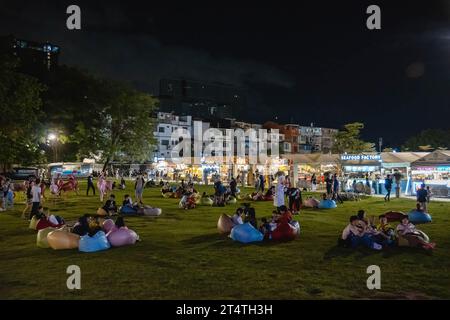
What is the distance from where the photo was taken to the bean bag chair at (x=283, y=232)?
13.4 m

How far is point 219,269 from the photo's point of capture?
9906 millimetres

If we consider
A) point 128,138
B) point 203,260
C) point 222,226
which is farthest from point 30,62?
point 203,260

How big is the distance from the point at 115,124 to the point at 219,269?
164ft

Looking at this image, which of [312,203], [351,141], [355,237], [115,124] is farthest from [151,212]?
[351,141]

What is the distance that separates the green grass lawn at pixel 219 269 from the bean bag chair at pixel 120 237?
1.21 ft

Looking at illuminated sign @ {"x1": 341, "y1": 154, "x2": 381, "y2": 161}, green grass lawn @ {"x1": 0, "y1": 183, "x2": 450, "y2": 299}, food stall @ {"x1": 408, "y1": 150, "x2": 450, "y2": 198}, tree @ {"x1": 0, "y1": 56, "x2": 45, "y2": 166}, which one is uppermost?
tree @ {"x1": 0, "y1": 56, "x2": 45, "y2": 166}

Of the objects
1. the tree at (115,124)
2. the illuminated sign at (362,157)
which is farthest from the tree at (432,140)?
the illuminated sign at (362,157)

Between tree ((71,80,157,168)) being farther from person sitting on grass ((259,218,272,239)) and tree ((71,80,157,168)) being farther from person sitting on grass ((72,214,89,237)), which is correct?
person sitting on grass ((259,218,272,239))

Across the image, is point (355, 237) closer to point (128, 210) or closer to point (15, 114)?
point (128, 210)

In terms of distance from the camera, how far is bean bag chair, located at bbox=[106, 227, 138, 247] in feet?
41.5

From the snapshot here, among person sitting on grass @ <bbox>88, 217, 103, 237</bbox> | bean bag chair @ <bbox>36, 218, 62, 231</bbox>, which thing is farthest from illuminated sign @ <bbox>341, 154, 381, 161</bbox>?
bean bag chair @ <bbox>36, 218, 62, 231</bbox>

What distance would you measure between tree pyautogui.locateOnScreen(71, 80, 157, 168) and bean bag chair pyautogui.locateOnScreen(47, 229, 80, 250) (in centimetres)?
3763
